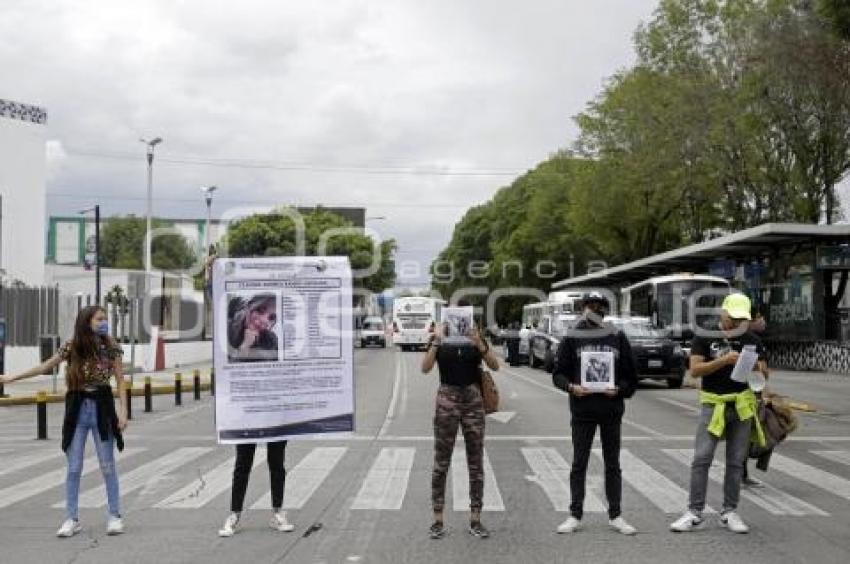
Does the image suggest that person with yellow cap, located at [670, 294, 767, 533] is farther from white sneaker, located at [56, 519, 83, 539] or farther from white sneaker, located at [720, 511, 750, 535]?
white sneaker, located at [56, 519, 83, 539]

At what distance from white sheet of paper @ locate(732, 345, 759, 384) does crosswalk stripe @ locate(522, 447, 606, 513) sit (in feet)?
5.89

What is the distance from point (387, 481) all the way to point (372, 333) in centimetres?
5506

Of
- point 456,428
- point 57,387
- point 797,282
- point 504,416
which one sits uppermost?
point 797,282

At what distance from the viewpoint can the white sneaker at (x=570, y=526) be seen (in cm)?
831

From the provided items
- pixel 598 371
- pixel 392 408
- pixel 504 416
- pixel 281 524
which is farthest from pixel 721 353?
pixel 392 408

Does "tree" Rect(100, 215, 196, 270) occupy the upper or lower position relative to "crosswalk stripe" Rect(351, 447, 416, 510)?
upper

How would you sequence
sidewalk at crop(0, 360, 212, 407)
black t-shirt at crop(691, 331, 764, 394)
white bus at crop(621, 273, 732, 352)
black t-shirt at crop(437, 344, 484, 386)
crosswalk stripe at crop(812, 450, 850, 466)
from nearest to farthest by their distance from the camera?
black t-shirt at crop(437, 344, 484, 386) → black t-shirt at crop(691, 331, 764, 394) → crosswalk stripe at crop(812, 450, 850, 466) → sidewalk at crop(0, 360, 212, 407) → white bus at crop(621, 273, 732, 352)

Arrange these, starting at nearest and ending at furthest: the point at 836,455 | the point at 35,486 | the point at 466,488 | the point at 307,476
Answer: the point at 466,488 → the point at 35,486 → the point at 307,476 → the point at 836,455

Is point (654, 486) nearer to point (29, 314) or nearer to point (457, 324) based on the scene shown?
point (457, 324)

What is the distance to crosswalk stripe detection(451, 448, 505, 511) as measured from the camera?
9531 mm

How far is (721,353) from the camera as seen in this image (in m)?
8.52

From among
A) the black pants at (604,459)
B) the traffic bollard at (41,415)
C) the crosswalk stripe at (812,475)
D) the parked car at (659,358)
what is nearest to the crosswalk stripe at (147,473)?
the traffic bollard at (41,415)

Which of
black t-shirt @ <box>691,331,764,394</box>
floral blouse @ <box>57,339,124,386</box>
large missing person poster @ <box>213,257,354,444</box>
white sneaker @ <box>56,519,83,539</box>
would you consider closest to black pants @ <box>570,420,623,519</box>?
black t-shirt @ <box>691,331,764,394</box>

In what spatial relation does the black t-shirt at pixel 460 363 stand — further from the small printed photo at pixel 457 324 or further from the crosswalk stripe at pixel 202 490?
the crosswalk stripe at pixel 202 490
